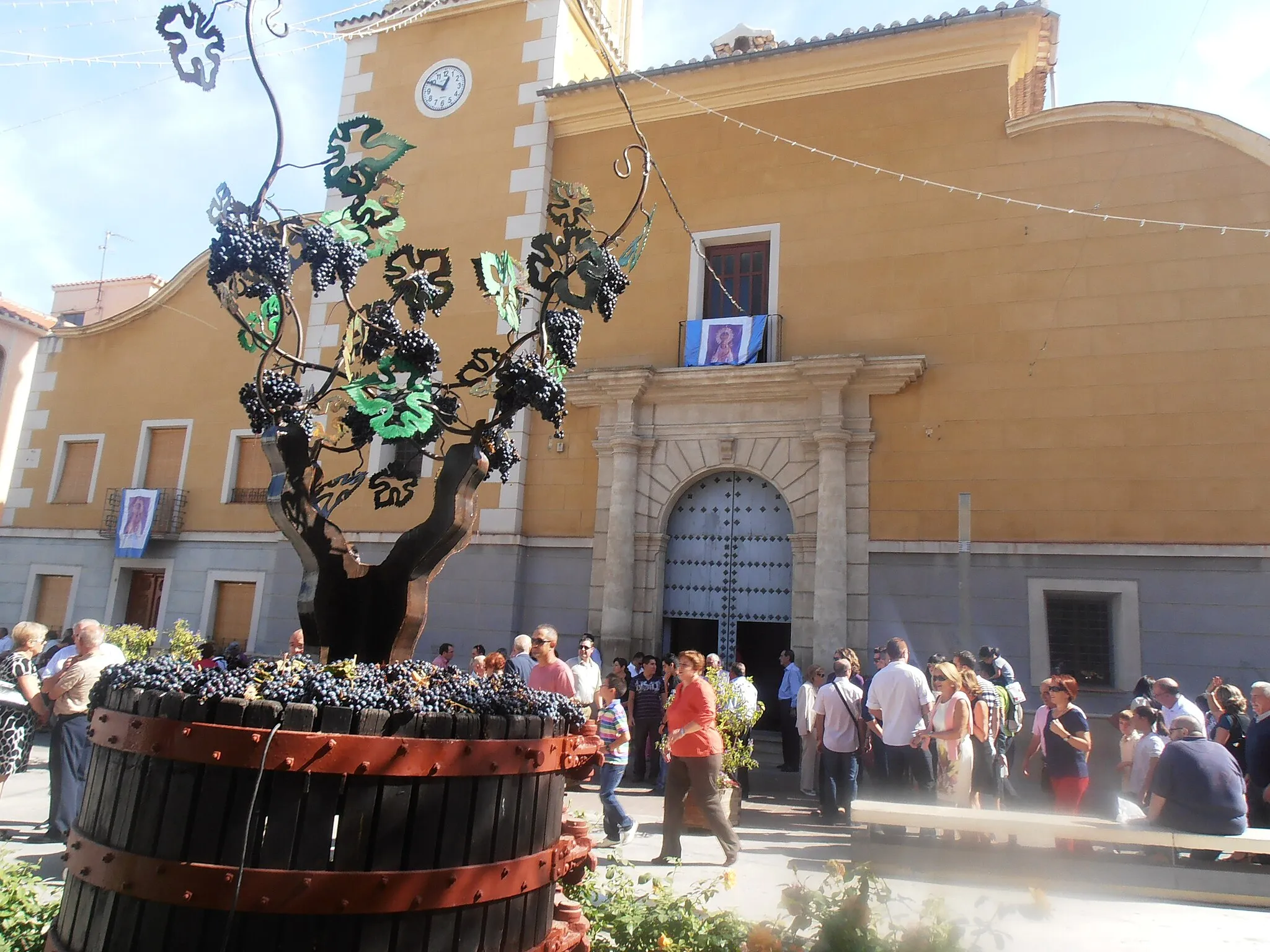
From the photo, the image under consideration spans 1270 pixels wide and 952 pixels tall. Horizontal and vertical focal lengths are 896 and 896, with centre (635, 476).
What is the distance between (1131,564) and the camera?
417 inches

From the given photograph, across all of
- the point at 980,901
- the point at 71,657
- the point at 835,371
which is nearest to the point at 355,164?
the point at 980,901

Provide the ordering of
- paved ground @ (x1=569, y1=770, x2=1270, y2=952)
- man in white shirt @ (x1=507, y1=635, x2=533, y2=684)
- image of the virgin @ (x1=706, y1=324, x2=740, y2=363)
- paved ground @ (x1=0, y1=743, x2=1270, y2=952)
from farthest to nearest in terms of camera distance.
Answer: image of the virgin @ (x1=706, y1=324, x2=740, y2=363) → man in white shirt @ (x1=507, y1=635, x2=533, y2=684) → paved ground @ (x1=0, y1=743, x2=1270, y2=952) → paved ground @ (x1=569, y1=770, x2=1270, y2=952)

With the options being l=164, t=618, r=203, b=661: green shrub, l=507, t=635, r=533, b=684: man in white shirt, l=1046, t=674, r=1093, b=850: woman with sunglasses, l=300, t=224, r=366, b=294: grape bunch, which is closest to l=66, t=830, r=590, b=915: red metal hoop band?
l=300, t=224, r=366, b=294: grape bunch

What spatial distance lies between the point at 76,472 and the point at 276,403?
55.8 ft

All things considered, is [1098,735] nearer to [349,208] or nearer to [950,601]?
[950,601]

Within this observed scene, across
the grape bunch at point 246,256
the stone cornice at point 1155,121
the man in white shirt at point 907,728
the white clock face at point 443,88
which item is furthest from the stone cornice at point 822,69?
the grape bunch at point 246,256

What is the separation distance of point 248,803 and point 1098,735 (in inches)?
409

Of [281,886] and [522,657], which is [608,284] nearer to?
[281,886]

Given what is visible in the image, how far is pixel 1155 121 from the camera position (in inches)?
447

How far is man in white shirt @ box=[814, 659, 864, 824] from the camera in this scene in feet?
27.3

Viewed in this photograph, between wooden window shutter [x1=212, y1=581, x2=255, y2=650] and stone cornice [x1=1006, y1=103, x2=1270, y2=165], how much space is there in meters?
13.9

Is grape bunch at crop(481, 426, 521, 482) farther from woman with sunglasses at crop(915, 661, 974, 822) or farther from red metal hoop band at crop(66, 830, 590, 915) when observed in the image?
woman with sunglasses at crop(915, 661, 974, 822)

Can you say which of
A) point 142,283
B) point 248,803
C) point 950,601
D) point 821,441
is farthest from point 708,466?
point 142,283

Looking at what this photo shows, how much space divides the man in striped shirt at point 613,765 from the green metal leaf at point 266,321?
13.2 feet
